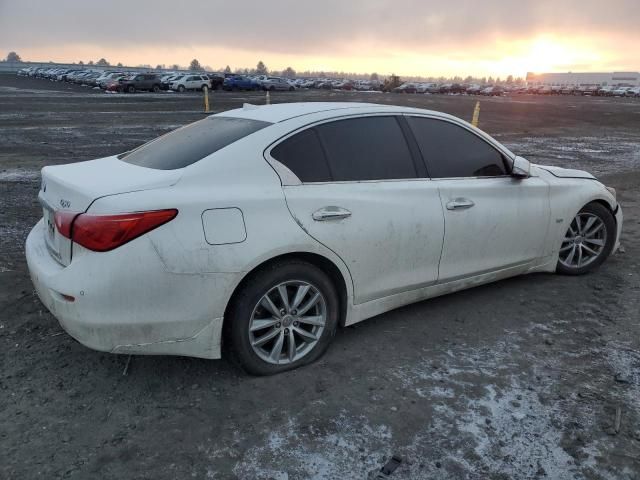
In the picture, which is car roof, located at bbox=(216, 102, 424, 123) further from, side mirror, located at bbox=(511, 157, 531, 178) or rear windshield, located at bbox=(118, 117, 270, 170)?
side mirror, located at bbox=(511, 157, 531, 178)

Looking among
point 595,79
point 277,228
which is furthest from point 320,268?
point 595,79

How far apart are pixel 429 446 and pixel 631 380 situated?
1.52 m

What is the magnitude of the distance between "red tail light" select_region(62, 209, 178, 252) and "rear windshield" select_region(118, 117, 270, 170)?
21.0 inches

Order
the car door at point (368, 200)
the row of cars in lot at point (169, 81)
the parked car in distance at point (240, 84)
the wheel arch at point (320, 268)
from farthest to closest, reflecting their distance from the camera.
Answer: the parked car in distance at point (240, 84) → the row of cars in lot at point (169, 81) → the car door at point (368, 200) → the wheel arch at point (320, 268)

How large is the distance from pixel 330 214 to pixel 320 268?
36 centimetres

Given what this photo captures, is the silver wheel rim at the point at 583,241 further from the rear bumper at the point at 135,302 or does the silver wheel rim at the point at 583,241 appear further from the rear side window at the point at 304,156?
the rear bumper at the point at 135,302

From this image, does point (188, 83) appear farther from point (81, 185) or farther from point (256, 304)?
point (256, 304)

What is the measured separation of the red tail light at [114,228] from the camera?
2.72 meters

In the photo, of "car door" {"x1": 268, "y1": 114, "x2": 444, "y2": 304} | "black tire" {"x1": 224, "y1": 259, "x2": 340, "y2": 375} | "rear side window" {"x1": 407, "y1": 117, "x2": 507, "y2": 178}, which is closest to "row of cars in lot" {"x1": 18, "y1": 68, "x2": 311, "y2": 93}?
"rear side window" {"x1": 407, "y1": 117, "x2": 507, "y2": 178}

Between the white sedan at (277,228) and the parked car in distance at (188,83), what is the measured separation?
4783 centimetres

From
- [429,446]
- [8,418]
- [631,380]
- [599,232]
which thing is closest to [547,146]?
[599,232]

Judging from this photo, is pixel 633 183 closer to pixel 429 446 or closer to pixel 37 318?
pixel 429 446

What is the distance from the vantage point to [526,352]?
3635 millimetres

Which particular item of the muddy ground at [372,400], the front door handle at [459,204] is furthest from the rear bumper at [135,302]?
the front door handle at [459,204]
